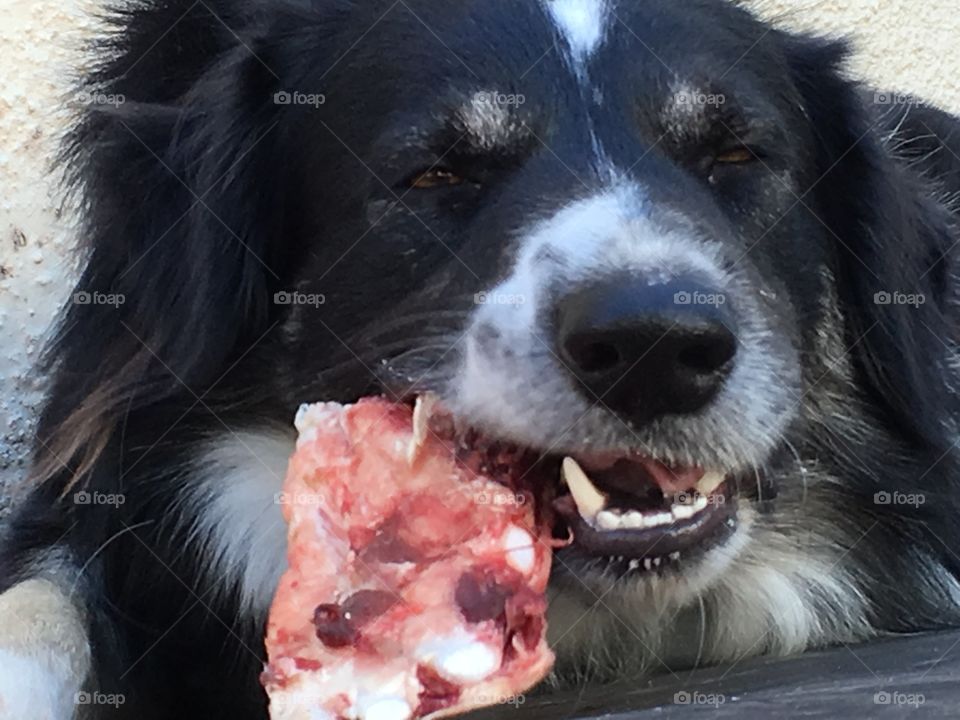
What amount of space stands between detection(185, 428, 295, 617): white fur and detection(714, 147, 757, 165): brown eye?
0.79 meters

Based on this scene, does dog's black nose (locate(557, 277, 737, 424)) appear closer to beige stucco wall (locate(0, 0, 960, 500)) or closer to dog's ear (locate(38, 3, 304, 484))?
dog's ear (locate(38, 3, 304, 484))

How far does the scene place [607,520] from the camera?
60.1 inches

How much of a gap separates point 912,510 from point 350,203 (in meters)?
1.05

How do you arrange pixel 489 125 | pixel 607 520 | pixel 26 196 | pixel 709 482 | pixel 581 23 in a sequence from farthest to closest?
pixel 26 196, pixel 581 23, pixel 489 125, pixel 709 482, pixel 607 520

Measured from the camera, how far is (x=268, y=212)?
6.45 ft

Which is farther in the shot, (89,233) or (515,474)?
(89,233)

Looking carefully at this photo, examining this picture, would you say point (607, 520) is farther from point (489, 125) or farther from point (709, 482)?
point (489, 125)

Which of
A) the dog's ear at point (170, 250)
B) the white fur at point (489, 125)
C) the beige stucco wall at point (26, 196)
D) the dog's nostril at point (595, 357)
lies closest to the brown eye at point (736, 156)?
the white fur at point (489, 125)

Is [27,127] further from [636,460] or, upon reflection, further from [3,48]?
[636,460]

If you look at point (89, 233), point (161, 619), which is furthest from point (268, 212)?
point (161, 619)

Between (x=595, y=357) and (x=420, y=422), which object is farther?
(x=420, y=422)

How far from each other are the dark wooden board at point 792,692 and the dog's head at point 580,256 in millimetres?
128

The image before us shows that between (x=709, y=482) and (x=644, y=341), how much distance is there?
1.05 feet

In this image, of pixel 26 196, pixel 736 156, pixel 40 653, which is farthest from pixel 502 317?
pixel 26 196
